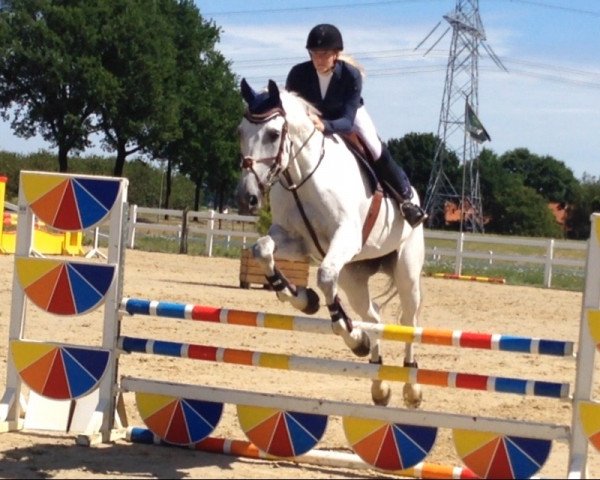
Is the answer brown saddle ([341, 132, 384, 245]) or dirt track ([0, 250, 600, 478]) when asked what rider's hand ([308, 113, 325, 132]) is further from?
dirt track ([0, 250, 600, 478])

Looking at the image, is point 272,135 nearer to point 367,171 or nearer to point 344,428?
point 367,171

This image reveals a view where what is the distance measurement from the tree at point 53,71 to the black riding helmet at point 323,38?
131 feet

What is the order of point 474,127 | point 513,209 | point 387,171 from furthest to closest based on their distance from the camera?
1. point 513,209
2. point 474,127
3. point 387,171

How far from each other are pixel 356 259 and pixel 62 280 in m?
1.77

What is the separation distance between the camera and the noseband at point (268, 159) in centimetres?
550

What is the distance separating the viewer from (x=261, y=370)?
30.1ft

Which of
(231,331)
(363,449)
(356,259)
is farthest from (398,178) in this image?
(231,331)

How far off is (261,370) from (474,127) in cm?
3578

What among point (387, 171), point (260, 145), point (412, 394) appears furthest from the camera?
point (412, 394)

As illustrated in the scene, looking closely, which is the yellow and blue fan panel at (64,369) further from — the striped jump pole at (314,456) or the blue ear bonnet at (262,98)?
the blue ear bonnet at (262,98)

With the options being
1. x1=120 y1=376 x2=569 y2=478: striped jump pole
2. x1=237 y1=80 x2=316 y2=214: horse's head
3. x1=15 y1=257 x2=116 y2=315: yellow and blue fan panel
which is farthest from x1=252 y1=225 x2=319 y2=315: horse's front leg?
x1=15 y1=257 x2=116 y2=315: yellow and blue fan panel

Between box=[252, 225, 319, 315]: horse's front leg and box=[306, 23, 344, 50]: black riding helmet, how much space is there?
41.3 inches

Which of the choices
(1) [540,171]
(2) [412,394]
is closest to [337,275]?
(2) [412,394]

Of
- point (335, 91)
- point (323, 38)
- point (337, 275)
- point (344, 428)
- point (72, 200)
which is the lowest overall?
point (344, 428)
